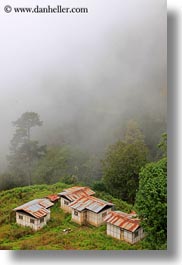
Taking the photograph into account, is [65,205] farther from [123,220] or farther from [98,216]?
[123,220]

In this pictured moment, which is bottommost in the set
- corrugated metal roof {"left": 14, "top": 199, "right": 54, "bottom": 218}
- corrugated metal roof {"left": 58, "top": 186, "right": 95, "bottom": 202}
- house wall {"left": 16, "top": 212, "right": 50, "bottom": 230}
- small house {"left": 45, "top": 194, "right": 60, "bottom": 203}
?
house wall {"left": 16, "top": 212, "right": 50, "bottom": 230}

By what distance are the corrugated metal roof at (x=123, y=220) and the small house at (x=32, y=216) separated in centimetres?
51

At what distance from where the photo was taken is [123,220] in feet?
13.1

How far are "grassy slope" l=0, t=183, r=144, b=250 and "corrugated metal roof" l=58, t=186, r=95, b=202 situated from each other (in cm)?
11

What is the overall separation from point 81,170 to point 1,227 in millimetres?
807

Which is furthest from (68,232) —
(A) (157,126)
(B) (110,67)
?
(B) (110,67)

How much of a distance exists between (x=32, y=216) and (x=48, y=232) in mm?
187

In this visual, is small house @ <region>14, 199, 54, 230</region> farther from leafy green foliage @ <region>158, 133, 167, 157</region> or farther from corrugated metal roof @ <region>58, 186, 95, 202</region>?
leafy green foliage @ <region>158, 133, 167, 157</region>

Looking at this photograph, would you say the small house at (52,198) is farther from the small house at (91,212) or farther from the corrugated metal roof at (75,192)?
the small house at (91,212)

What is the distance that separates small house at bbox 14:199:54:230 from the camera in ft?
13.2

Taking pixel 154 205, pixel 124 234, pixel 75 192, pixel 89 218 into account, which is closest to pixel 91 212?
pixel 89 218

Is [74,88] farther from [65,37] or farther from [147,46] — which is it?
[147,46]

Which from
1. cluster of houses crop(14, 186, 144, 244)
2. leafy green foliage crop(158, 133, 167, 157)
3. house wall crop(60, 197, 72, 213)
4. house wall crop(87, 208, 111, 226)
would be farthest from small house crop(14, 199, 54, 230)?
leafy green foliage crop(158, 133, 167, 157)

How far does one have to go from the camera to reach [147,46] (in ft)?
12.9
